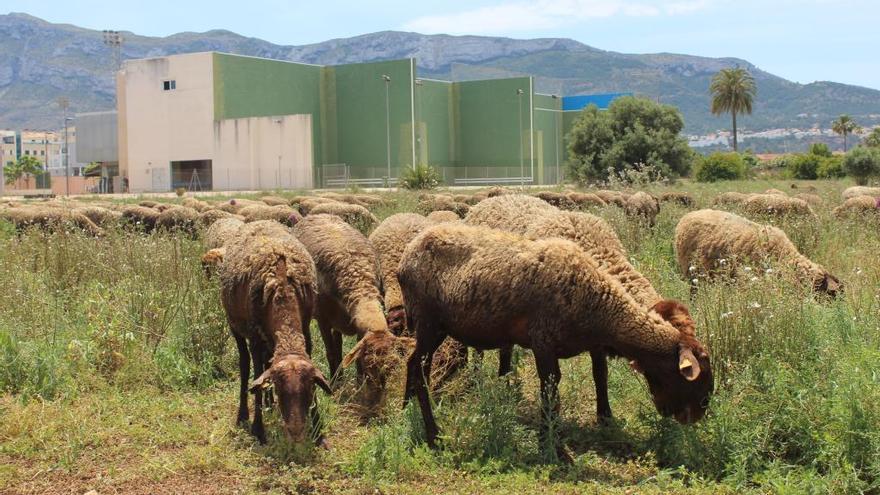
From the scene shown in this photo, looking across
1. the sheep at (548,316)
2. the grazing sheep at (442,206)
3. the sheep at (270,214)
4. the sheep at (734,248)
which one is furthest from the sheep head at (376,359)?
the grazing sheep at (442,206)

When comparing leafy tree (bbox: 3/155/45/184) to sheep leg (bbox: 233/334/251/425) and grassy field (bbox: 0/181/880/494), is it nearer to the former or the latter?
grassy field (bbox: 0/181/880/494)

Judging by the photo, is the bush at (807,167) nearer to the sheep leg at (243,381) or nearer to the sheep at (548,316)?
the sheep at (548,316)

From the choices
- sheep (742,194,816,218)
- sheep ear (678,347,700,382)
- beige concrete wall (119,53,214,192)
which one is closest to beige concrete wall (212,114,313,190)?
beige concrete wall (119,53,214,192)

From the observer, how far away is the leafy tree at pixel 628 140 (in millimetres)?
57938

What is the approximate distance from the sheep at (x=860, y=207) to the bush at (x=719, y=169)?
46.6 meters

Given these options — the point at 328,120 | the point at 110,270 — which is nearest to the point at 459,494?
the point at 110,270

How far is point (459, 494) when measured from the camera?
6.16 meters

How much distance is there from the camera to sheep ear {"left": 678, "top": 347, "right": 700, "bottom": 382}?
6.40 meters

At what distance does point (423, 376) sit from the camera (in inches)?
279

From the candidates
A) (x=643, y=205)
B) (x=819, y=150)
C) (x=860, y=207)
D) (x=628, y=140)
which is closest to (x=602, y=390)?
(x=860, y=207)

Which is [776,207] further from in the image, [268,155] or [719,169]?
[268,155]

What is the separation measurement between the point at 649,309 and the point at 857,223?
38.5 ft

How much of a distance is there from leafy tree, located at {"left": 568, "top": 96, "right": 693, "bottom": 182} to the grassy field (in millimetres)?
48599

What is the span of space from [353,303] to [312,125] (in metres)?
66.4
